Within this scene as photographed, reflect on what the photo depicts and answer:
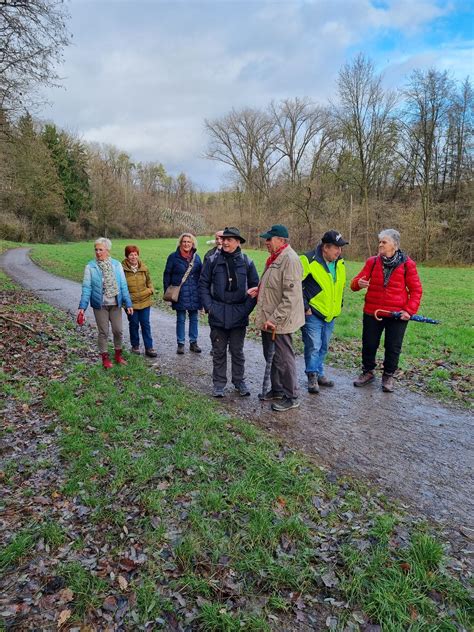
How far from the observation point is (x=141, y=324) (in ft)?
23.9

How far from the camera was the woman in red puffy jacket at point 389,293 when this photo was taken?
539cm

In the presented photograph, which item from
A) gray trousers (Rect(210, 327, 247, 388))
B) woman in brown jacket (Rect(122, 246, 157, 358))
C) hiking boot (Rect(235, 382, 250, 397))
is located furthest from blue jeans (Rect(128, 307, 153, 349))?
hiking boot (Rect(235, 382, 250, 397))

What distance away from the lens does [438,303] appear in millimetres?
13336

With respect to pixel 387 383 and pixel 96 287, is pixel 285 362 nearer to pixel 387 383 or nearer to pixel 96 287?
pixel 387 383

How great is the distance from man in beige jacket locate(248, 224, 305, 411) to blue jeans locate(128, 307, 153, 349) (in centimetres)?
296

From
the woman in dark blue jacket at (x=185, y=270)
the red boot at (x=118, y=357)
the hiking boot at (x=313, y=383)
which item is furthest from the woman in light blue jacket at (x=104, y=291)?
the hiking boot at (x=313, y=383)

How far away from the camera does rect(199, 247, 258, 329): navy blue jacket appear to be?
521 centimetres

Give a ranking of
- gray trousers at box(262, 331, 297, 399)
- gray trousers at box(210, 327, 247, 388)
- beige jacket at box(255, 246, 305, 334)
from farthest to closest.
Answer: gray trousers at box(210, 327, 247, 388) < gray trousers at box(262, 331, 297, 399) < beige jacket at box(255, 246, 305, 334)

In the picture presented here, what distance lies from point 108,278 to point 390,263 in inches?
175

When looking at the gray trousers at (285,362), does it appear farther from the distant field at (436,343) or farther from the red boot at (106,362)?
the red boot at (106,362)

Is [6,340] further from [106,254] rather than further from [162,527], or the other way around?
[162,527]

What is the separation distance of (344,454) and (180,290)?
4.40 metres

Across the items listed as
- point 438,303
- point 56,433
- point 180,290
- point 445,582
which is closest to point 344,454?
point 445,582

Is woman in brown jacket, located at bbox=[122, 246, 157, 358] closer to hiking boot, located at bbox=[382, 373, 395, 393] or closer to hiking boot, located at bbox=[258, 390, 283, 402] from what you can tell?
hiking boot, located at bbox=[258, 390, 283, 402]
